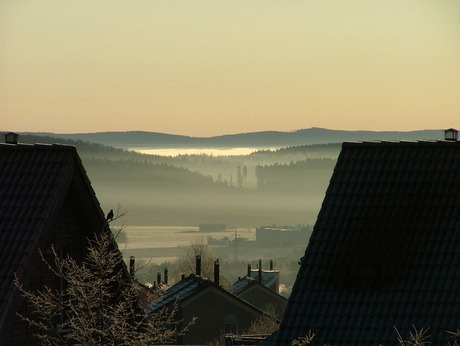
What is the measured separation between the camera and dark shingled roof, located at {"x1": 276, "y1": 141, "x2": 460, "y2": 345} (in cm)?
2881

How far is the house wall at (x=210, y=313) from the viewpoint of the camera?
81.6 m

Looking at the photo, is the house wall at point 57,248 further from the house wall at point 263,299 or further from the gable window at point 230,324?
the house wall at point 263,299

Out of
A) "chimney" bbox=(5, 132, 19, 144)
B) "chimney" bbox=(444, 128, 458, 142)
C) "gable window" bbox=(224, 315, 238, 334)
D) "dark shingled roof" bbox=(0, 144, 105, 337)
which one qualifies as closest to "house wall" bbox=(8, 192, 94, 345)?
"dark shingled roof" bbox=(0, 144, 105, 337)

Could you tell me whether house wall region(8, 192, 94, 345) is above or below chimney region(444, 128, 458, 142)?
below

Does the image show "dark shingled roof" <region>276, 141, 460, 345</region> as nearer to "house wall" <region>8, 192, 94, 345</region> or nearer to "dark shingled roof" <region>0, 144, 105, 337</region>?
"house wall" <region>8, 192, 94, 345</region>

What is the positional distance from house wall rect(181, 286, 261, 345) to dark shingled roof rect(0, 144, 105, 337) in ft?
163

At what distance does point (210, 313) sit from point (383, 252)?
53.7m

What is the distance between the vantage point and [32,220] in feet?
95.0

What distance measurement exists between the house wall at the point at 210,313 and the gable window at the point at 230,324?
20cm

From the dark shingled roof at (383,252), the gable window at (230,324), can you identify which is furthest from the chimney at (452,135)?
the gable window at (230,324)

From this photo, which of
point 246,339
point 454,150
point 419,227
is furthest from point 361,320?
point 246,339

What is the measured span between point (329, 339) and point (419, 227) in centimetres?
390

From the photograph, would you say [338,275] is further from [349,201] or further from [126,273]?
[126,273]

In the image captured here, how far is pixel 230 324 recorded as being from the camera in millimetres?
85688
